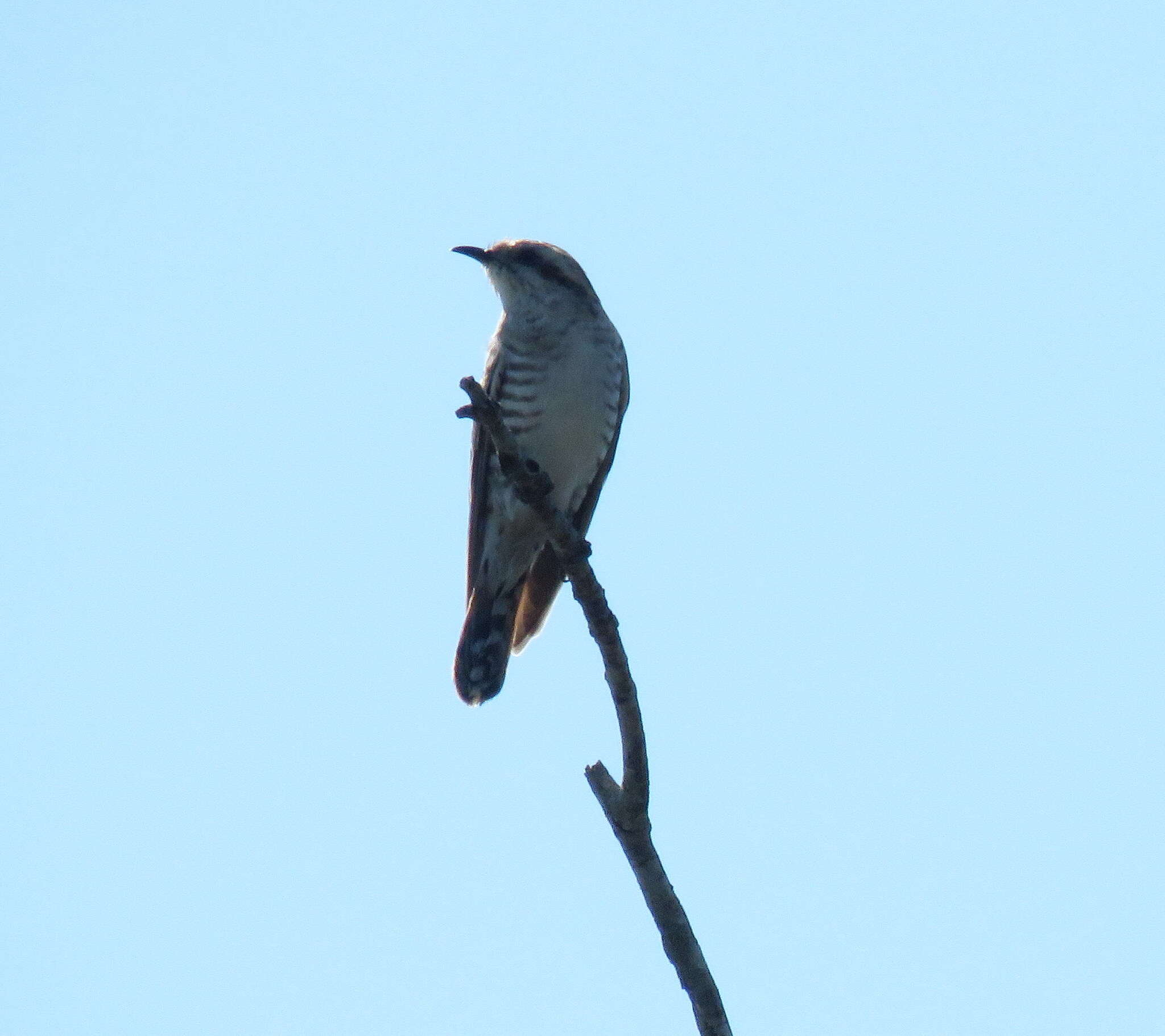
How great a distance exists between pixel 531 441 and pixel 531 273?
1295mm

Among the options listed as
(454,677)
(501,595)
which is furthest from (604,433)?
(454,677)

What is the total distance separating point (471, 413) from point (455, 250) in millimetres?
4093

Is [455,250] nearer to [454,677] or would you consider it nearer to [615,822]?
[454,677]

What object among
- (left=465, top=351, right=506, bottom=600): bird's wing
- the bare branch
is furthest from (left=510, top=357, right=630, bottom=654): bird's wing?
the bare branch

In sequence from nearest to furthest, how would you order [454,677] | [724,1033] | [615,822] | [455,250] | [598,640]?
[724,1033] < [615,822] < [598,640] < [454,677] < [455,250]

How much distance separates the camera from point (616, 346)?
377 inches

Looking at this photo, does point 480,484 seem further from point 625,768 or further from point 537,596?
point 625,768

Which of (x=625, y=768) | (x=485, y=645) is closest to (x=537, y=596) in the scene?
(x=485, y=645)

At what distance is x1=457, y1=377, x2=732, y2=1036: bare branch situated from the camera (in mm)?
5078

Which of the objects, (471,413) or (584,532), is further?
(584,532)

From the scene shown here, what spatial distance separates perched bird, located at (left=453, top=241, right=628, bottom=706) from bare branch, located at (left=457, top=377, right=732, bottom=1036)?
255cm

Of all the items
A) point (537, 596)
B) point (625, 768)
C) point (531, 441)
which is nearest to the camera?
point (625, 768)

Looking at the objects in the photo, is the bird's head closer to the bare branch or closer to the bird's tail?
the bird's tail

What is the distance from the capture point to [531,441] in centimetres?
917
